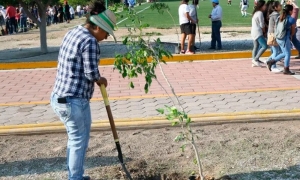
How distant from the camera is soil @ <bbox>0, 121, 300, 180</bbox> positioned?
529 cm

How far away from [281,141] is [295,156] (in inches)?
18.1

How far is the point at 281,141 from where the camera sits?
6035 mm

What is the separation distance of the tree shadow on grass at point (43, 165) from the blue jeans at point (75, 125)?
848 mm

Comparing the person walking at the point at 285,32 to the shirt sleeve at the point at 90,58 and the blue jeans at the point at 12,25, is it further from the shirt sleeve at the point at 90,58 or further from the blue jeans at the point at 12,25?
the blue jeans at the point at 12,25

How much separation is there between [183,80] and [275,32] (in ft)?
7.19

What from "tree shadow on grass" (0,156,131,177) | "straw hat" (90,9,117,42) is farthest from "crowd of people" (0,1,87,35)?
"straw hat" (90,9,117,42)

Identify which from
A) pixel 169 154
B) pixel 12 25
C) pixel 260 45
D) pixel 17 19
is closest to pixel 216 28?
pixel 260 45

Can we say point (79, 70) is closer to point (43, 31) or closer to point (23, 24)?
point (43, 31)

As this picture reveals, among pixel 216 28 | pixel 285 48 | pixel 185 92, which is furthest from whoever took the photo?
pixel 216 28

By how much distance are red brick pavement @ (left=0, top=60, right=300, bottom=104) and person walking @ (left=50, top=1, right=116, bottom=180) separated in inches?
174

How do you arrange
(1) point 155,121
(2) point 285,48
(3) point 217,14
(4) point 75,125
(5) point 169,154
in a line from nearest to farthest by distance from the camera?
(4) point 75,125 → (5) point 169,154 → (1) point 155,121 → (2) point 285,48 → (3) point 217,14

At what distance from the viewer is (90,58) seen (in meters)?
4.22

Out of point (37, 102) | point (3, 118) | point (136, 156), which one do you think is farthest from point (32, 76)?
point (136, 156)

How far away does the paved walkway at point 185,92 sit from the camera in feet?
25.4
